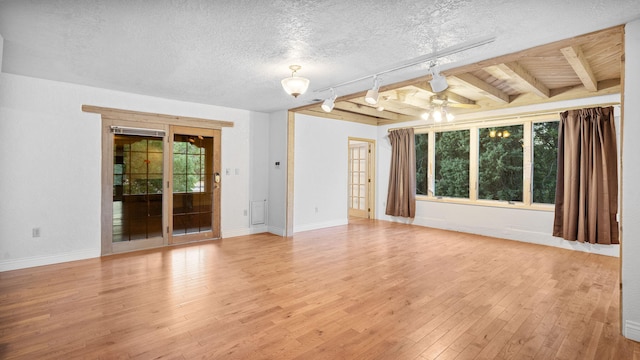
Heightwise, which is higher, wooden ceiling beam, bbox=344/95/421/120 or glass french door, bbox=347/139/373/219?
wooden ceiling beam, bbox=344/95/421/120

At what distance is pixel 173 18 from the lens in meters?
2.39

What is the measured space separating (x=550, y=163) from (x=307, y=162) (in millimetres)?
4593

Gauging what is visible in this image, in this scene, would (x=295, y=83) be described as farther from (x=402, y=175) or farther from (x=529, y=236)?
(x=529, y=236)

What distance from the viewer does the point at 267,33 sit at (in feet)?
8.59

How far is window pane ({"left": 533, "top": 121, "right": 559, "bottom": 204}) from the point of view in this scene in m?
5.45

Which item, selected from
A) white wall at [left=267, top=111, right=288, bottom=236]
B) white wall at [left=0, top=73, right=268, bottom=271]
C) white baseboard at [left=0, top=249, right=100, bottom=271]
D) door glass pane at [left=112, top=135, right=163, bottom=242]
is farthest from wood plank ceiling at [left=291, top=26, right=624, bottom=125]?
white baseboard at [left=0, top=249, right=100, bottom=271]

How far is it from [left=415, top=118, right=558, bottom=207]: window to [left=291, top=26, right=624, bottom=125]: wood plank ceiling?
19.5 inches

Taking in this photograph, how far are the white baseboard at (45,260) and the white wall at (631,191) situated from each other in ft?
19.8

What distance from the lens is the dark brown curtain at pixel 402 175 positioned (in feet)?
23.6

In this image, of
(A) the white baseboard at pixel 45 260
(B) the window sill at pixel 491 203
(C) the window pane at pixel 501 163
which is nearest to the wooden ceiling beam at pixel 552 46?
(C) the window pane at pixel 501 163

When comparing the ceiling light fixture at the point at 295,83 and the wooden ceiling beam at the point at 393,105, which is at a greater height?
the wooden ceiling beam at the point at 393,105

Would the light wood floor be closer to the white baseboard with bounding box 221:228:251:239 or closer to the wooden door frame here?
the white baseboard with bounding box 221:228:251:239

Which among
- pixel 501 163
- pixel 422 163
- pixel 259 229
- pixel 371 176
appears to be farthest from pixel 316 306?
pixel 371 176

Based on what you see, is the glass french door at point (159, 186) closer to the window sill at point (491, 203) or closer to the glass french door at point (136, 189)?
the glass french door at point (136, 189)
